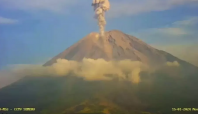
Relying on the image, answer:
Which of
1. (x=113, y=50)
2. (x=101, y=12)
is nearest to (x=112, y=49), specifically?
(x=113, y=50)

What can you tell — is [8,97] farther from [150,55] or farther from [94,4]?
[150,55]

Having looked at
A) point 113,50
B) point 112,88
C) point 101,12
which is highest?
point 101,12

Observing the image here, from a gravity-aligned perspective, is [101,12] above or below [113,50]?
above

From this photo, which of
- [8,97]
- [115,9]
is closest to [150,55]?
[115,9]

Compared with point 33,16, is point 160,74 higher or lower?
lower

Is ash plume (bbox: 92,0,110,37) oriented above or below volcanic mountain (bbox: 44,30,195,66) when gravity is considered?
above

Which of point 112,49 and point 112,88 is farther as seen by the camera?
point 112,49

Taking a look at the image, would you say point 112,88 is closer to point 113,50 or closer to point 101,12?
point 113,50
